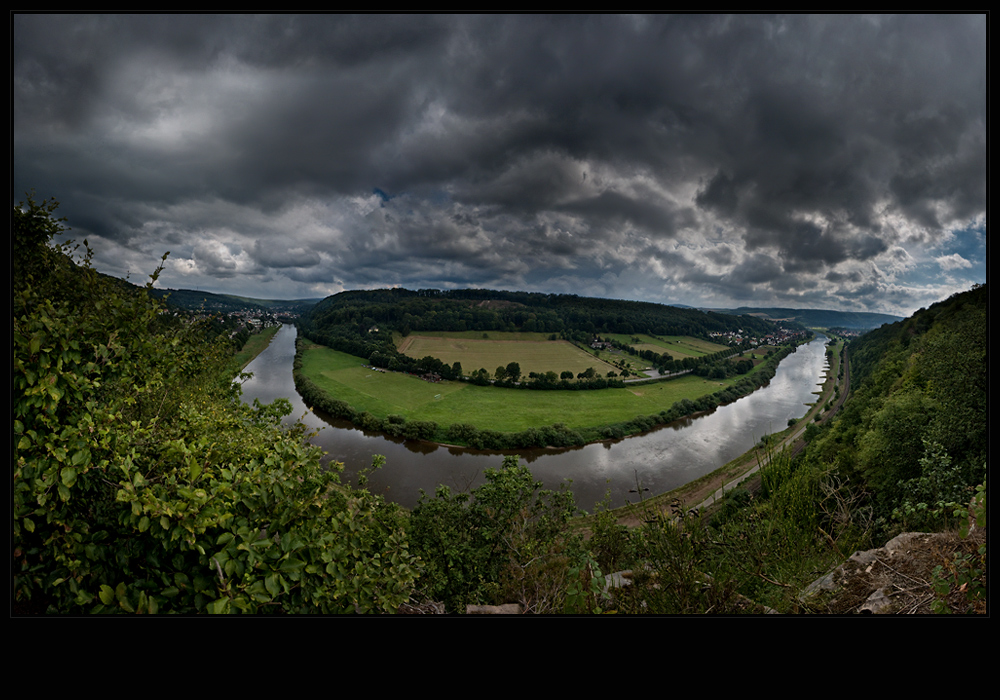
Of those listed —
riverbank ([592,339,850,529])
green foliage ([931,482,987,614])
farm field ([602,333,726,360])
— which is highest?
farm field ([602,333,726,360])

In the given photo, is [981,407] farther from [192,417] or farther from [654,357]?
[654,357]

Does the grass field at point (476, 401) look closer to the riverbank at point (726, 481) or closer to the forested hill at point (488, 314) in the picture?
the riverbank at point (726, 481)

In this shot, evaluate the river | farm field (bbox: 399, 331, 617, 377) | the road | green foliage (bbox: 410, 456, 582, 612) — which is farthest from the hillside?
farm field (bbox: 399, 331, 617, 377)

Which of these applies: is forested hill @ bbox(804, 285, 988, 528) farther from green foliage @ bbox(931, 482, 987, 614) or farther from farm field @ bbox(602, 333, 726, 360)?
farm field @ bbox(602, 333, 726, 360)

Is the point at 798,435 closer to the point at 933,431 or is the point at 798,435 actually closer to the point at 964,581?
the point at 933,431

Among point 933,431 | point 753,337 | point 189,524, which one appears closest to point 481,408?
point 933,431

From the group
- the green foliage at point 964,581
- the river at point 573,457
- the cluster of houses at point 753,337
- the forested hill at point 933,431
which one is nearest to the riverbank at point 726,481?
the river at point 573,457
